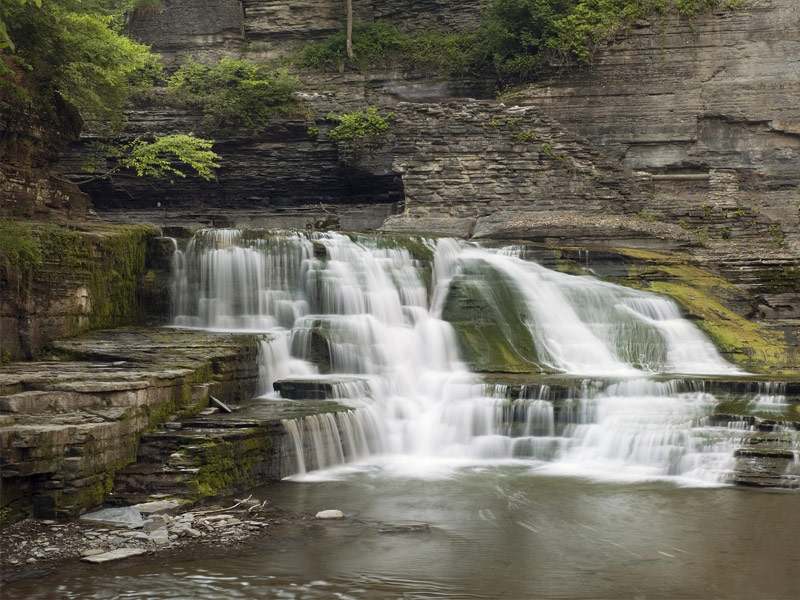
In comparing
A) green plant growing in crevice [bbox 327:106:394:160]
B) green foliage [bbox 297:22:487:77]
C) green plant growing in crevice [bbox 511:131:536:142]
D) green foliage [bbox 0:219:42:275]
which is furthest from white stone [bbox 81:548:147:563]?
green foliage [bbox 297:22:487:77]

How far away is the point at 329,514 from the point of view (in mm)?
8703

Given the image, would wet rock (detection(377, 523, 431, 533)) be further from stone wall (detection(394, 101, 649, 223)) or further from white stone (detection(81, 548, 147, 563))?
stone wall (detection(394, 101, 649, 223))

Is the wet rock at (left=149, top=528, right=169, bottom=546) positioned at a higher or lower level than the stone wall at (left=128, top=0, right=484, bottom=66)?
lower

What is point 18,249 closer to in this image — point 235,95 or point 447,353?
point 447,353

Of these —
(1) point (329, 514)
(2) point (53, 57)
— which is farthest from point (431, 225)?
(1) point (329, 514)

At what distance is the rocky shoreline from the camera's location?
23.5 feet

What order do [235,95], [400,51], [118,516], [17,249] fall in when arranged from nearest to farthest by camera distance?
[118,516], [17,249], [235,95], [400,51]

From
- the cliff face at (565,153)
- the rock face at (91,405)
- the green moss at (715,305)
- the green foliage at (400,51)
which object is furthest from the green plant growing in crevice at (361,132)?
the rock face at (91,405)

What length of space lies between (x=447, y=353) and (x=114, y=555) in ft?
27.6

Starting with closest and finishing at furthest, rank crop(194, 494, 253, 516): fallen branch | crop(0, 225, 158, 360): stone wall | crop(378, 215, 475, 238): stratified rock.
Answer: crop(194, 494, 253, 516): fallen branch < crop(0, 225, 158, 360): stone wall < crop(378, 215, 475, 238): stratified rock

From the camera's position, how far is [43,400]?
906cm

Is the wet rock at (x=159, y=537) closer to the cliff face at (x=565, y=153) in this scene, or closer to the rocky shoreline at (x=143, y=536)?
the rocky shoreline at (x=143, y=536)

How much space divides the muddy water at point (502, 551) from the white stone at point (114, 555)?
5.7 inches

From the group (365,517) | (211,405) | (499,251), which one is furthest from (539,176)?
(365,517)
